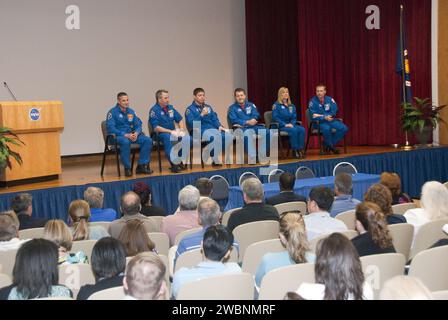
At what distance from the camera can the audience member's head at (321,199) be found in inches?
175

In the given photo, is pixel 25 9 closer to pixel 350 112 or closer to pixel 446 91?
pixel 350 112

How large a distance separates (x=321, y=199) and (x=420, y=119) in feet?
18.9

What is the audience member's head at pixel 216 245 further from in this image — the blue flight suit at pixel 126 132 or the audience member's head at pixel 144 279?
the blue flight suit at pixel 126 132

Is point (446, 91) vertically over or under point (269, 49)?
under

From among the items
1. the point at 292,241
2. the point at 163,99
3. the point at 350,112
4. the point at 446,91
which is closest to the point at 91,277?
the point at 292,241

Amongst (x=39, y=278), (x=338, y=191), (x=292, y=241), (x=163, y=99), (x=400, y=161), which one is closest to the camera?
(x=39, y=278)

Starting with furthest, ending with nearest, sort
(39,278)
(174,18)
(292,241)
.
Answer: (174,18), (292,241), (39,278)

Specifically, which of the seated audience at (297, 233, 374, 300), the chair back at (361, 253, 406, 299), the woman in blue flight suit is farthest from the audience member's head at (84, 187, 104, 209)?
Result: the woman in blue flight suit

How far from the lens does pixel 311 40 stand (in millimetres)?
11367

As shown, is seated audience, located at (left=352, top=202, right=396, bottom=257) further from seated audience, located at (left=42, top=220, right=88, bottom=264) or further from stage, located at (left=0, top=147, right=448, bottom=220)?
stage, located at (left=0, top=147, right=448, bottom=220)

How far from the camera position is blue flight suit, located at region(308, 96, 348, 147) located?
9.48m

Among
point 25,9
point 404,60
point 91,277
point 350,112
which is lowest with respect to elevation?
point 91,277

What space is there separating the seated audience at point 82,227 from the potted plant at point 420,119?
630 centimetres

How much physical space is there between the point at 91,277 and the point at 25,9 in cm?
735
